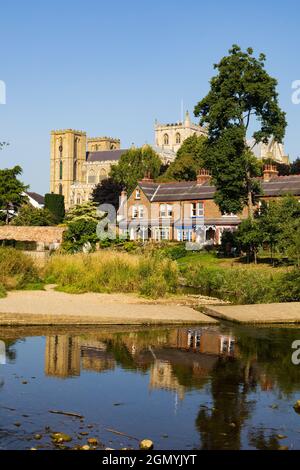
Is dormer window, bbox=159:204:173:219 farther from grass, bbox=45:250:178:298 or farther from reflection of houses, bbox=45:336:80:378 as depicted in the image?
reflection of houses, bbox=45:336:80:378

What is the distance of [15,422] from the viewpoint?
513 inches

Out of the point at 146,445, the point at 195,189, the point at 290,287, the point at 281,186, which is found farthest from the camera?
the point at 195,189

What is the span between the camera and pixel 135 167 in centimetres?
10406

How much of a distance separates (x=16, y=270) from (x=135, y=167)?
72.2 metres

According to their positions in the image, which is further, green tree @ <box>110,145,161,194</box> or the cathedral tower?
the cathedral tower

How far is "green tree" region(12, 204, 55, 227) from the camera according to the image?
79.8 metres

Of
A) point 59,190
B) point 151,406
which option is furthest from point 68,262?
point 59,190

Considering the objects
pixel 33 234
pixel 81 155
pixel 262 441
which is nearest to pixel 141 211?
pixel 33 234

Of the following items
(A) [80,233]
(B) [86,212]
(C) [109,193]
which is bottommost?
(A) [80,233]

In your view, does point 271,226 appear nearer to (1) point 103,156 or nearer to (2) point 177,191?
(2) point 177,191

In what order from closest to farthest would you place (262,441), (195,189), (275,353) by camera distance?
(262,441) < (275,353) < (195,189)

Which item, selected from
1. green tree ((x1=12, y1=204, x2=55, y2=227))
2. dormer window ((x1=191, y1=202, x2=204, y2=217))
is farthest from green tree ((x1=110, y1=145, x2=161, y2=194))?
dormer window ((x1=191, y1=202, x2=204, y2=217))

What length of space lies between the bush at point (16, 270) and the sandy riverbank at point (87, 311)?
1509 mm

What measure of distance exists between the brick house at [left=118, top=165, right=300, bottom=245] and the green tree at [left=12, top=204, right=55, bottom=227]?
9.44 metres
